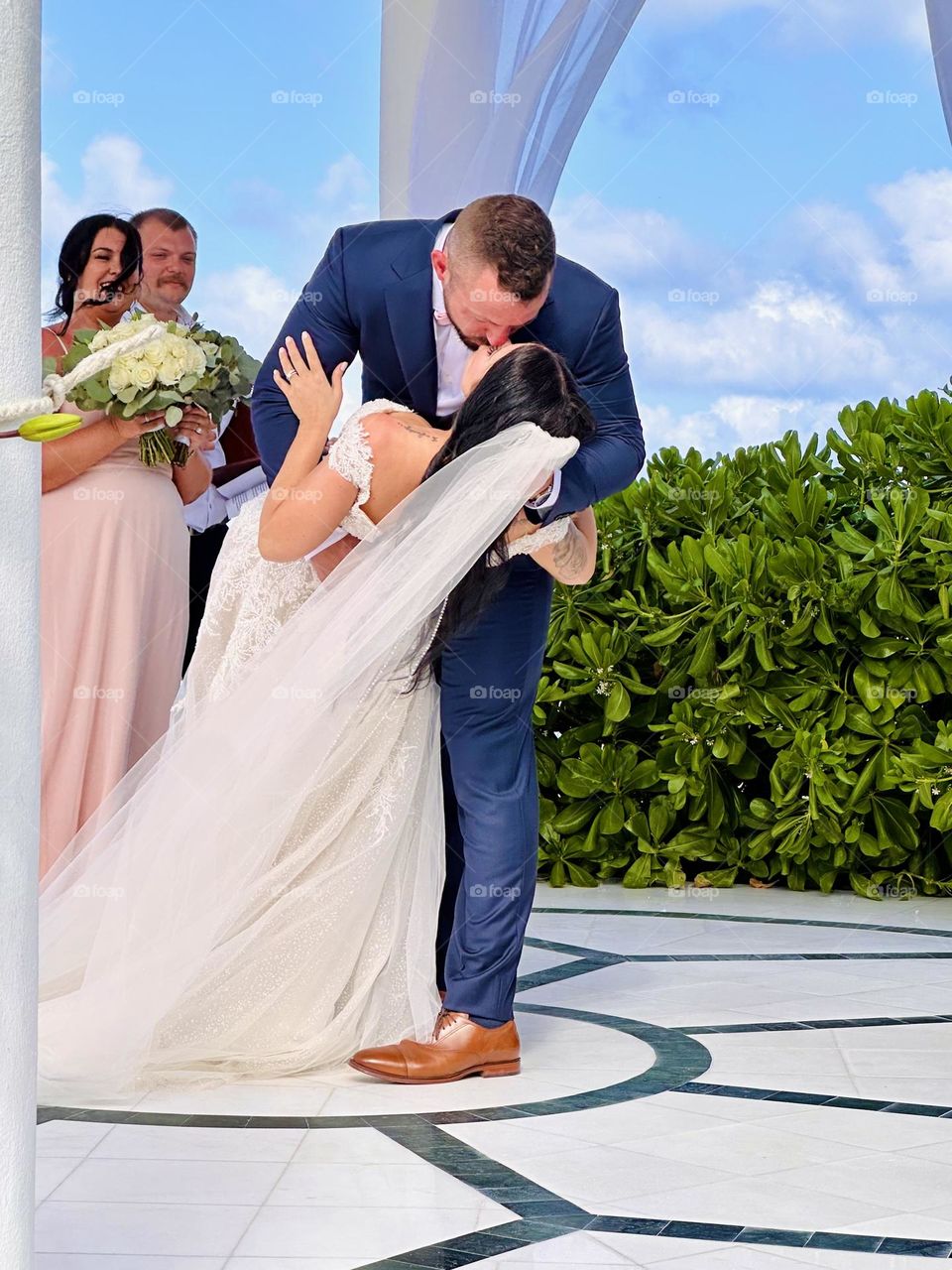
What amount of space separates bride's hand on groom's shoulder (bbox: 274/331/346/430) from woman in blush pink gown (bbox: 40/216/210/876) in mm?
898

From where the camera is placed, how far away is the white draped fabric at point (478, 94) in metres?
6.29

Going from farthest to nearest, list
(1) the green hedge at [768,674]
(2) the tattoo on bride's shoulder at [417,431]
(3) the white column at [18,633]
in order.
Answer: (1) the green hedge at [768,674] < (2) the tattoo on bride's shoulder at [417,431] < (3) the white column at [18,633]

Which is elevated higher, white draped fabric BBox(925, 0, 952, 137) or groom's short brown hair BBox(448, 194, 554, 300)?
white draped fabric BBox(925, 0, 952, 137)

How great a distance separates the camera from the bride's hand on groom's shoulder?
8.48 feet

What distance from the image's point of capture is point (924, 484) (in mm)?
4895

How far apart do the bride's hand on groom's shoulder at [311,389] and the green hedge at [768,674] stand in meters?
2.51

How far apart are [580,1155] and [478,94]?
5.06m

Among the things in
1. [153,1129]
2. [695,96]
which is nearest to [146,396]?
[153,1129]
